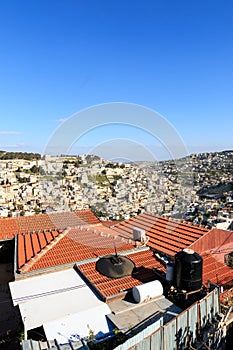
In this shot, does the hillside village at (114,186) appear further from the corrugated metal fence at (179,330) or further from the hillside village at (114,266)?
the corrugated metal fence at (179,330)

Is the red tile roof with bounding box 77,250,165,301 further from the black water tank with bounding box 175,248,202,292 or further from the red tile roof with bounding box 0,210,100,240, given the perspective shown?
the red tile roof with bounding box 0,210,100,240

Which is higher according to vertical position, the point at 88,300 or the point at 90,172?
the point at 90,172

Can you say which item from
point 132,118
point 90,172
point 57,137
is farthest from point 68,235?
point 132,118

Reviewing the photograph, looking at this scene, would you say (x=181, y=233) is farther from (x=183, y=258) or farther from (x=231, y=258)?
(x=183, y=258)


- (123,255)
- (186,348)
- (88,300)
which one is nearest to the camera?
(186,348)

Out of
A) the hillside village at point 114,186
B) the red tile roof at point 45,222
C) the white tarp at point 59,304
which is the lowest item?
the white tarp at point 59,304

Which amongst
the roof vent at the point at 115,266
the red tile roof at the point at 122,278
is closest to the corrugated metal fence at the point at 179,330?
the red tile roof at the point at 122,278

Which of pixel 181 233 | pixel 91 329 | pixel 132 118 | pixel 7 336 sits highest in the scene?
pixel 132 118

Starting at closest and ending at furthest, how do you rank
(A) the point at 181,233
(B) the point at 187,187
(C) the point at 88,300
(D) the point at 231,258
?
(C) the point at 88,300 < (D) the point at 231,258 < (A) the point at 181,233 < (B) the point at 187,187
